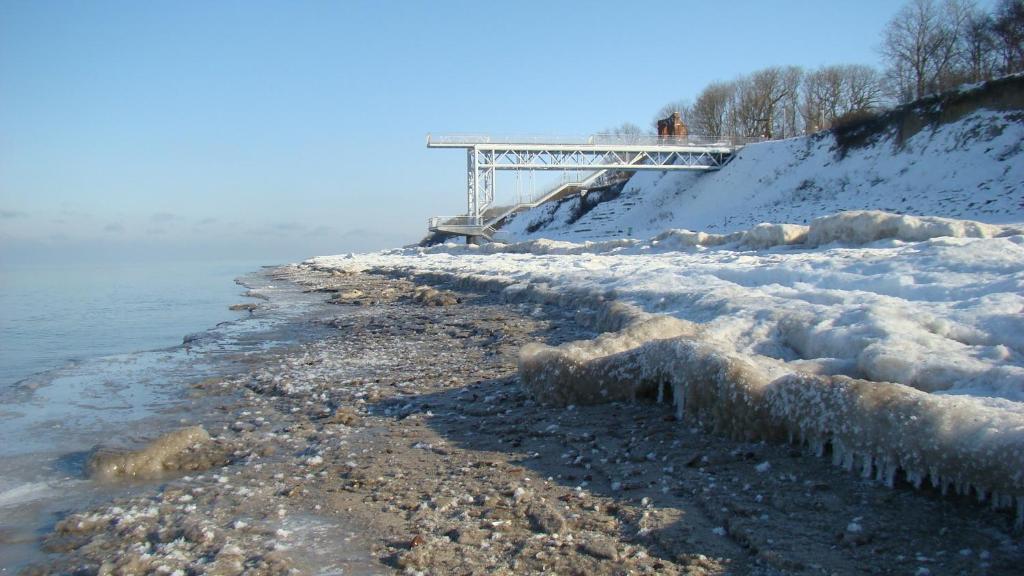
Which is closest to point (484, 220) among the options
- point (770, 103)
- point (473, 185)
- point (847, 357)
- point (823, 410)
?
point (473, 185)

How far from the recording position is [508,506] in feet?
12.0

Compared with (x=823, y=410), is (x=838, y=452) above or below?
below

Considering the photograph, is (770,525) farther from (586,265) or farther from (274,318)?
(586,265)

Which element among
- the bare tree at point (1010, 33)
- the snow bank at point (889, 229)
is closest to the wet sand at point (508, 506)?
the snow bank at point (889, 229)

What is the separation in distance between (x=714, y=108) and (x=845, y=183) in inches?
1562

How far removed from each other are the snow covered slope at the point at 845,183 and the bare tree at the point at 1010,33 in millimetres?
10842

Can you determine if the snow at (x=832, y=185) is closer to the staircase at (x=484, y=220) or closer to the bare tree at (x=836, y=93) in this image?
the staircase at (x=484, y=220)

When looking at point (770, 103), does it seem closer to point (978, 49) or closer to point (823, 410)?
point (978, 49)

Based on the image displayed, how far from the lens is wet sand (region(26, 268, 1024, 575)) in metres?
2.99

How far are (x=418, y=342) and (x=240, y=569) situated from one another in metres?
6.76

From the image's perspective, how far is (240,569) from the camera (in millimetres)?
3141

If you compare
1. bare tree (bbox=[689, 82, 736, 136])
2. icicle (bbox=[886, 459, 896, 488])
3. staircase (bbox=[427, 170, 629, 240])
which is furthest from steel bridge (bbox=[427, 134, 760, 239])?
icicle (bbox=[886, 459, 896, 488])

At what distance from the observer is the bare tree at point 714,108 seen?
236ft

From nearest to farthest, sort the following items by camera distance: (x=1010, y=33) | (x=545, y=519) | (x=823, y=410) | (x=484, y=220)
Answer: (x=545, y=519) < (x=823, y=410) < (x=1010, y=33) < (x=484, y=220)
